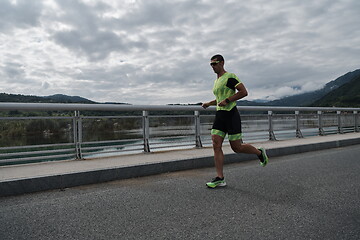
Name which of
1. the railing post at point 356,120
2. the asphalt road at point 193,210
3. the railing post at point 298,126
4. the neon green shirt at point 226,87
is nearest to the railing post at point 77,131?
the asphalt road at point 193,210

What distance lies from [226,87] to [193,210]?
1895mm

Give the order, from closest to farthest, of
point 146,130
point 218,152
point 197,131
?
point 218,152
point 146,130
point 197,131

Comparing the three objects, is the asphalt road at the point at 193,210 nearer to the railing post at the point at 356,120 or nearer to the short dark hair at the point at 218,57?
the short dark hair at the point at 218,57

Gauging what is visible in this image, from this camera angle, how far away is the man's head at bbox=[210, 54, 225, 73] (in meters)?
4.56

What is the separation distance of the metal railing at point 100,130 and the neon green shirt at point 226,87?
10.8 feet

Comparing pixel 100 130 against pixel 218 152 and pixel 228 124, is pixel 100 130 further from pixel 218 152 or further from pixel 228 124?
pixel 228 124

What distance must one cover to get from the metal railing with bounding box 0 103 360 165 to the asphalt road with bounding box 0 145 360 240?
211 cm

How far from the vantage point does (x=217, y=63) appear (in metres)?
4.55

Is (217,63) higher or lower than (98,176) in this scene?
higher

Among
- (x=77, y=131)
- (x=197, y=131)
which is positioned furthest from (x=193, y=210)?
(x=197, y=131)

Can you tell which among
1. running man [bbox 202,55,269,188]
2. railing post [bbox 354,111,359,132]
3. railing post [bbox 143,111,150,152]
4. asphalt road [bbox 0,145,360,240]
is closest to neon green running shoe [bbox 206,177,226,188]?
running man [bbox 202,55,269,188]

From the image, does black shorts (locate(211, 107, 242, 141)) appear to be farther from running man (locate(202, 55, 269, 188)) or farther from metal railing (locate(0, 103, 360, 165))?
metal railing (locate(0, 103, 360, 165))

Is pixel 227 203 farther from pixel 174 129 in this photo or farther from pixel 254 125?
pixel 254 125

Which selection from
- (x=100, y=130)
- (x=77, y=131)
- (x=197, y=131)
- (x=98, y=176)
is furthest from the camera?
(x=197, y=131)
